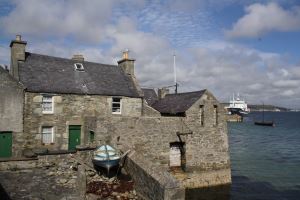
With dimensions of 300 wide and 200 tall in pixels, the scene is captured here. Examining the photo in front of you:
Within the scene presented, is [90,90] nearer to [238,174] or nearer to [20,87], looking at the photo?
[20,87]

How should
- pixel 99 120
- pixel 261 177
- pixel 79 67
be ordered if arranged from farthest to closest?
pixel 261 177 → pixel 79 67 → pixel 99 120

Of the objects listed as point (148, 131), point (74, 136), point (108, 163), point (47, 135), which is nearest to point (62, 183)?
point (108, 163)

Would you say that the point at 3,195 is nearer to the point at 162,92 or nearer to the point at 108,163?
the point at 108,163

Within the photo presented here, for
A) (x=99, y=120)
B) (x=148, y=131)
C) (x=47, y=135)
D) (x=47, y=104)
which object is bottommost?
(x=47, y=135)

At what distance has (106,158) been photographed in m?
16.1

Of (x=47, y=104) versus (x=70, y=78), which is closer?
(x=47, y=104)

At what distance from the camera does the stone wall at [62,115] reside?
22953 millimetres

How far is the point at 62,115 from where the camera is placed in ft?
79.2

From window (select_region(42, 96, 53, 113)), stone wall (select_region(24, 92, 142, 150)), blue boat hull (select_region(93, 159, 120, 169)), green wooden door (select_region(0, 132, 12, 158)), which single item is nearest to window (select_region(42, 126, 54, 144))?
stone wall (select_region(24, 92, 142, 150))

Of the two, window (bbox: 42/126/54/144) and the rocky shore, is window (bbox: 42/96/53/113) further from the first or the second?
the rocky shore

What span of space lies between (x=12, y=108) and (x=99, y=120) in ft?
21.9

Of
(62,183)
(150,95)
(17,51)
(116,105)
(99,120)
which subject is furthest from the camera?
(150,95)

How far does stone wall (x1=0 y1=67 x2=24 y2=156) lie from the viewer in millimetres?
21969

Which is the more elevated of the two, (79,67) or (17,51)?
(17,51)
